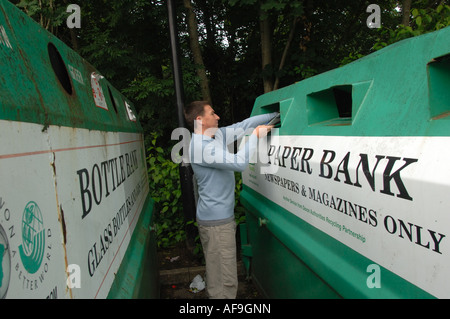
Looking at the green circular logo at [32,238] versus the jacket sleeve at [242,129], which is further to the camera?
the jacket sleeve at [242,129]

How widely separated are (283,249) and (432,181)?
1.34 m

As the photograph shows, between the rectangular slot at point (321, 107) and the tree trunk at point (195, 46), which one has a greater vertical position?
the tree trunk at point (195, 46)

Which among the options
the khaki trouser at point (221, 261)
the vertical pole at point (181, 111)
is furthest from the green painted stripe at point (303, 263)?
the vertical pole at point (181, 111)

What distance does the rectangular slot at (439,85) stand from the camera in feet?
3.50

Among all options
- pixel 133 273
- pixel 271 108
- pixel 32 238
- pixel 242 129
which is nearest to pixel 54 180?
pixel 32 238

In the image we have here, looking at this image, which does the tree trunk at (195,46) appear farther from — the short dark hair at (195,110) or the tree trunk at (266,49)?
the short dark hair at (195,110)

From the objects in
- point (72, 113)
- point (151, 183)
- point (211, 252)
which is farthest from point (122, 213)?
point (151, 183)

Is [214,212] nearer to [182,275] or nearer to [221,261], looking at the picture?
[221,261]

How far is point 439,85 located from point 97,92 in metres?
1.58

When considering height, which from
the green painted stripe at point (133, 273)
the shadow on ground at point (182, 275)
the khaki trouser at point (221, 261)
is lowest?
the shadow on ground at point (182, 275)

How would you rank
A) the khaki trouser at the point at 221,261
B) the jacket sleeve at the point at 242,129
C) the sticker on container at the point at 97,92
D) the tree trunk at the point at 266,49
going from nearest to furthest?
the sticker on container at the point at 97,92 → the khaki trouser at the point at 221,261 → the jacket sleeve at the point at 242,129 → the tree trunk at the point at 266,49

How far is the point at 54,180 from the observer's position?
0.92 metres

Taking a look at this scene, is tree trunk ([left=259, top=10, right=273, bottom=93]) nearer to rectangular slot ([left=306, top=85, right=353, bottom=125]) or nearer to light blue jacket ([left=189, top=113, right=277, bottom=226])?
light blue jacket ([left=189, top=113, right=277, bottom=226])

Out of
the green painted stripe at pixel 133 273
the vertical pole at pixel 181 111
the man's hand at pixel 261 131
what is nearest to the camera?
the green painted stripe at pixel 133 273
